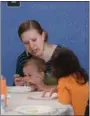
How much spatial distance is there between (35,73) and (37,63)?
19cm

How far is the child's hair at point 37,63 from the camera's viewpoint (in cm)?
237

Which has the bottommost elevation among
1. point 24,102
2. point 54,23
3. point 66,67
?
point 24,102

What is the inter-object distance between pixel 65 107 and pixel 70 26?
124 cm

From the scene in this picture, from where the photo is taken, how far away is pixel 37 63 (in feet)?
8.05

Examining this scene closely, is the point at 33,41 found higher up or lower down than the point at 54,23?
lower down

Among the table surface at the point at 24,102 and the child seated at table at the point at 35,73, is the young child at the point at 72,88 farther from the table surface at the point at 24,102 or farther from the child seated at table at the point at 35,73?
the child seated at table at the point at 35,73

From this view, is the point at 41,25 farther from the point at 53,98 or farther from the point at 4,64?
the point at 53,98

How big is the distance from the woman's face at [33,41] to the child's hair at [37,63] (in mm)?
60

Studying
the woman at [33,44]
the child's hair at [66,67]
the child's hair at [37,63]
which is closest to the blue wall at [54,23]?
the woman at [33,44]

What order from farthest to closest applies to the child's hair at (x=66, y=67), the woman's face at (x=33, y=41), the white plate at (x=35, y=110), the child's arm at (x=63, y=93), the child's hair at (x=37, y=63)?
the woman's face at (x=33, y=41) < the child's hair at (x=37, y=63) < the child's hair at (x=66, y=67) < the child's arm at (x=63, y=93) < the white plate at (x=35, y=110)

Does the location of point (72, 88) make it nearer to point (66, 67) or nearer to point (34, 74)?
point (66, 67)

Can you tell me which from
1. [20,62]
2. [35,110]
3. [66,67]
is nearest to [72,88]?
[66,67]

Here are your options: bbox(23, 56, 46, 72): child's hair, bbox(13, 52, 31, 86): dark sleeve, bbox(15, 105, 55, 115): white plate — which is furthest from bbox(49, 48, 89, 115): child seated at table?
bbox(13, 52, 31, 86): dark sleeve

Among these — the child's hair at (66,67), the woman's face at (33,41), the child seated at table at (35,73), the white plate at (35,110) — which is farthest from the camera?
the woman's face at (33,41)
